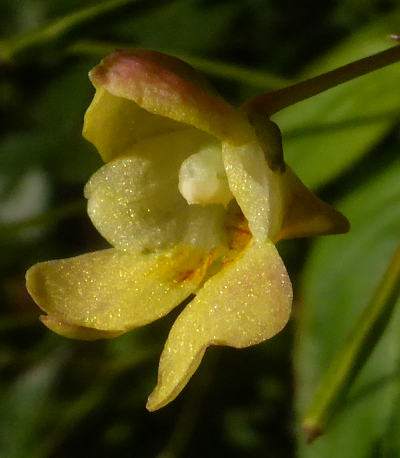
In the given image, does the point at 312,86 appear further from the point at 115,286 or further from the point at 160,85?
the point at 115,286

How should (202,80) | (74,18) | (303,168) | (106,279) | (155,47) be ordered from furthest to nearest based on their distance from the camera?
1. (155,47)
2. (303,168)
3. (74,18)
4. (106,279)
5. (202,80)

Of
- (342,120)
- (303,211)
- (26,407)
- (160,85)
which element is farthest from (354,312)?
(26,407)

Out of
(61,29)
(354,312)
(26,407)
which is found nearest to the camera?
(61,29)

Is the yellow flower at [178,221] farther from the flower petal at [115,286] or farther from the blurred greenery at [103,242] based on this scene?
the blurred greenery at [103,242]

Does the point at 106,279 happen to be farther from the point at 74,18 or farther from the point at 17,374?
the point at 17,374

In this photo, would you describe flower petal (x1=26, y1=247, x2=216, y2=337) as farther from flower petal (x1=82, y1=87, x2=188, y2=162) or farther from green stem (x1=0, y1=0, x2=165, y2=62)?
green stem (x1=0, y1=0, x2=165, y2=62)

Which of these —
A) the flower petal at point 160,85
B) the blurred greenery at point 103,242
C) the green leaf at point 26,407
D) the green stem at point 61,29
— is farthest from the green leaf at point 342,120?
the green leaf at point 26,407

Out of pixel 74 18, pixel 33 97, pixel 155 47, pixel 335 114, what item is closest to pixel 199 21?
pixel 155 47
